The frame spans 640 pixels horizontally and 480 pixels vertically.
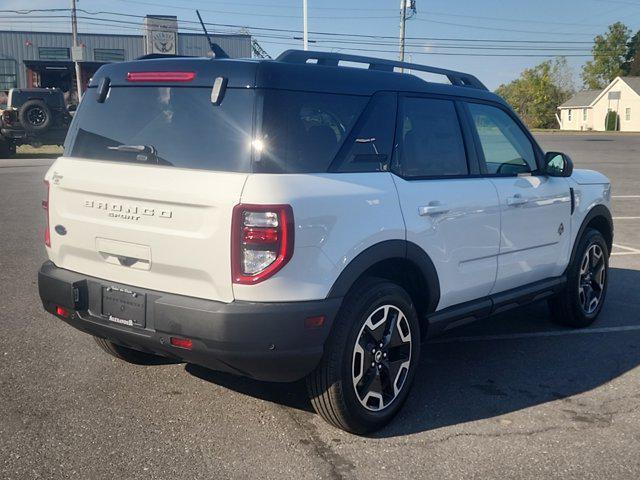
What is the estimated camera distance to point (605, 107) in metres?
79.6

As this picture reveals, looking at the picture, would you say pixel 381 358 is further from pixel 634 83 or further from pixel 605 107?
pixel 605 107

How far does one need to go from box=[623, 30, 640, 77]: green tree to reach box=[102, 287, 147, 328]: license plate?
355 feet

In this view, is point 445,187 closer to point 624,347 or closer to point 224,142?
point 224,142

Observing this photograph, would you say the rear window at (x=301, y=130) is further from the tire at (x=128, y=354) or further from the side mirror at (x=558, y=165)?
the side mirror at (x=558, y=165)

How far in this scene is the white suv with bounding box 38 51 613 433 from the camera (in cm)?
331

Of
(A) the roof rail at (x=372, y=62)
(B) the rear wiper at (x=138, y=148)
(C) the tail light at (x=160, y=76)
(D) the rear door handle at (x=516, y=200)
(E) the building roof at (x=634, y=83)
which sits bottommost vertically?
(D) the rear door handle at (x=516, y=200)

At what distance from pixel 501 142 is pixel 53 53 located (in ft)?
174

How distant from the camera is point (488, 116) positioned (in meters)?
5.00

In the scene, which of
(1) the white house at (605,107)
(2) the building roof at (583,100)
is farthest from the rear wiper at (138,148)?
(2) the building roof at (583,100)

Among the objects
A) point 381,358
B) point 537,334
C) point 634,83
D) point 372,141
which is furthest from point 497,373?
point 634,83

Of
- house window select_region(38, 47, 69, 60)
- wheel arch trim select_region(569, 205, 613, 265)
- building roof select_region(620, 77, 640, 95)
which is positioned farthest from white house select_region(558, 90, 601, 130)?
wheel arch trim select_region(569, 205, 613, 265)

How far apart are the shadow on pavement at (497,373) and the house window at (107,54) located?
49821mm

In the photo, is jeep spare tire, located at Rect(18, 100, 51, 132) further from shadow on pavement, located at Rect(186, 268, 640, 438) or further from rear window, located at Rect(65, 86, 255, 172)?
rear window, located at Rect(65, 86, 255, 172)

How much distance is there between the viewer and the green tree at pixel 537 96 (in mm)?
91562
